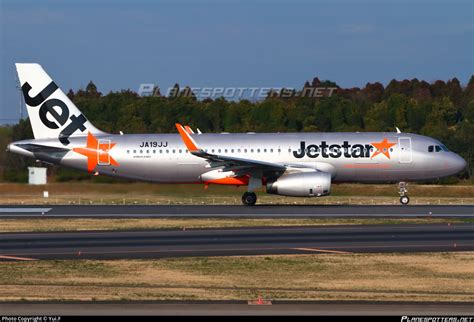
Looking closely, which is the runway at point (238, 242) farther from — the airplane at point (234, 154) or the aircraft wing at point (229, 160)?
the airplane at point (234, 154)

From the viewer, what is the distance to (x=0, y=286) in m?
22.0

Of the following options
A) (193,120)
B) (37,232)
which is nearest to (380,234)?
(37,232)

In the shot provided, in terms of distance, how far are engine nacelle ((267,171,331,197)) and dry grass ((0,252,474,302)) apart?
1688 centimetres

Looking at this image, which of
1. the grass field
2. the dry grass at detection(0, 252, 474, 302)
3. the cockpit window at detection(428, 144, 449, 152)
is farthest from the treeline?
the dry grass at detection(0, 252, 474, 302)

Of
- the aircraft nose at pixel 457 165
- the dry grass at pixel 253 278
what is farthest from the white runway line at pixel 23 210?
the aircraft nose at pixel 457 165

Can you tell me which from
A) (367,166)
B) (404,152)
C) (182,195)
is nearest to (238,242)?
(367,166)

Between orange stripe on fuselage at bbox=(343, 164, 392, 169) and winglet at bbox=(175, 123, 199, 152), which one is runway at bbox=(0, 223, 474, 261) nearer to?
orange stripe on fuselage at bbox=(343, 164, 392, 169)

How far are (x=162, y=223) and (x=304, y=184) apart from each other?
9.70 m

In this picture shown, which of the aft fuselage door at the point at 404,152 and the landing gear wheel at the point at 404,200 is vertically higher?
the aft fuselage door at the point at 404,152

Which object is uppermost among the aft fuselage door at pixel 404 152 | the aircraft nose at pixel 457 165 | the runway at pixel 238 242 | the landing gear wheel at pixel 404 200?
the aft fuselage door at pixel 404 152

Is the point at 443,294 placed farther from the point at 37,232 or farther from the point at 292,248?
the point at 37,232

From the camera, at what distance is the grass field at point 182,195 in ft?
169

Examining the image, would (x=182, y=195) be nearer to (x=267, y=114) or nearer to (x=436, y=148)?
(x=436, y=148)

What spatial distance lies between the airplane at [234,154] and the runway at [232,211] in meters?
1.55
